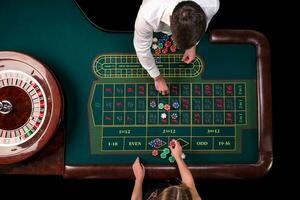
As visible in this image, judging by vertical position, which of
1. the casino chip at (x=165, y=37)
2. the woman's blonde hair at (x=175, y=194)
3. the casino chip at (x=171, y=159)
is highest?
the casino chip at (x=165, y=37)

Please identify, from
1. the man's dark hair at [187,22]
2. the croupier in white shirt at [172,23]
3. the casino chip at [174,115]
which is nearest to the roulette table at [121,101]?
the casino chip at [174,115]

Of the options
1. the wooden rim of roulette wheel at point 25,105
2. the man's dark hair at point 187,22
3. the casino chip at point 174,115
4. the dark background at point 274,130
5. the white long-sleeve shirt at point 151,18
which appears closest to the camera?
the man's dark hair at point 187,22

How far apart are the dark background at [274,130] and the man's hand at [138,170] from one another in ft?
2.67

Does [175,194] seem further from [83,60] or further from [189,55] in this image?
[83,60]

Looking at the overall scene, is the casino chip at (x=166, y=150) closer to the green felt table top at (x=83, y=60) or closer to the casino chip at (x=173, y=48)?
the green felt table top at (x=83, y=60)

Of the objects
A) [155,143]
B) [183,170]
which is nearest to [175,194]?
[183,170]

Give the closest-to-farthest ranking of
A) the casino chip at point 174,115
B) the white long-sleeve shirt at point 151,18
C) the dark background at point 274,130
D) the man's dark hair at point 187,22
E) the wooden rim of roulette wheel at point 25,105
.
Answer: the man's dark hair at point 187,22
the white long-sleeve shirt at point 151,18
the wooden rim of roulette wheel at point 25,105
the casino chip at point 174,115
the dark background at point 274,130

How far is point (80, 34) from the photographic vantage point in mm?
2404

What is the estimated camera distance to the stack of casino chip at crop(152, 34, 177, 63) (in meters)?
2.39

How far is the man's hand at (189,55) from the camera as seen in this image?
2310 mm

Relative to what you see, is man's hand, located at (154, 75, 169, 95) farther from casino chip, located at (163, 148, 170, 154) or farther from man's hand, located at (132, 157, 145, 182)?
man's hand, located at (132, 157, 145, 182)

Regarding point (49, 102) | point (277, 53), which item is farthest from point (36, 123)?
point (277, 53)

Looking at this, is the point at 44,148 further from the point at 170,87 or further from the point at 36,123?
the point at 170,87

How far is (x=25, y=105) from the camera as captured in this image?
2320 mm
